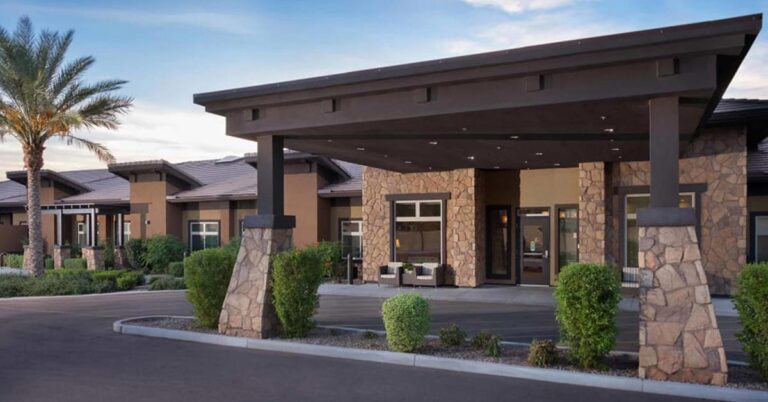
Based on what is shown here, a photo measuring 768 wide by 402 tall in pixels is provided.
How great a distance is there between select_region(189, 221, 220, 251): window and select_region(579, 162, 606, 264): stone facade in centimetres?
1611

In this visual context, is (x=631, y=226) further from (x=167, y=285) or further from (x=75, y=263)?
(x=75, y=263)

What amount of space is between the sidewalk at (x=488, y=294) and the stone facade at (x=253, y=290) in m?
7.19

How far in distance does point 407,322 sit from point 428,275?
425 inches

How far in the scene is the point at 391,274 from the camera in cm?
2116

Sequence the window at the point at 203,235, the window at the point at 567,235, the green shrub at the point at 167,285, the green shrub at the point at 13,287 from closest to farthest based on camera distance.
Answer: the green shrub at the point at 13,287
the window at the point at 567,235
the green shrub at the point at 167,285
the window at the point at 203,235

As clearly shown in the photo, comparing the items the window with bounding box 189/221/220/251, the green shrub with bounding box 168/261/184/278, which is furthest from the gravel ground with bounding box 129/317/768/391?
the window with bounding box 189/221/220/251

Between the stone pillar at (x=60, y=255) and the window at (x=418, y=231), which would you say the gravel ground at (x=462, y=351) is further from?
the stone pillar at (x=60, y=255)

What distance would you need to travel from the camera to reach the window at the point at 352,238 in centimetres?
2491

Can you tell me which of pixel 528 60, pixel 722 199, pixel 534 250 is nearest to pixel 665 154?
pixel 528 60

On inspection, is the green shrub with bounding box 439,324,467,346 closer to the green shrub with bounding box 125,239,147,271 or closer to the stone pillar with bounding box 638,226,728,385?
the stone pillar with bounding box 638,226,728,385

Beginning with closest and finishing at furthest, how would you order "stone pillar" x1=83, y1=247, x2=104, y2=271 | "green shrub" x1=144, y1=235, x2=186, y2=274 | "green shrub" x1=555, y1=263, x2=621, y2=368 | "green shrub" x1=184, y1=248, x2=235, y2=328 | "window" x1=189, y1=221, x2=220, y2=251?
"green shrub" x1=555, y1=263, x2=621, y2=368 → "green shrub" x1=184, y1=248, x2=235, y2=328 → "green shrub" x1=144, y1=235, x2=186, y2=274 → "stone pillar" x1=83, y1=247, x2=104, y2=271 → "window" x1=189, y1=221, x2=220, y2=251

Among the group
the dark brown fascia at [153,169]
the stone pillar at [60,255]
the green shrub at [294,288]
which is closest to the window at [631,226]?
the green shrub at [294,288]

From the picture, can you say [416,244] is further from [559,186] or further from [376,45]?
[376,45]

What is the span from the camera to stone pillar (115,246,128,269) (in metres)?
28.8
